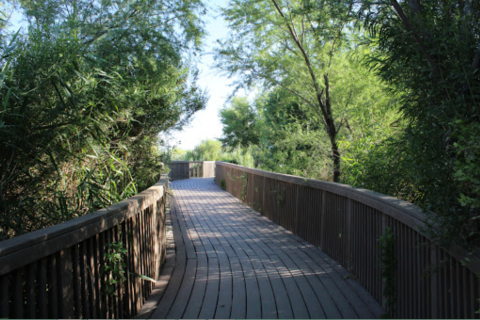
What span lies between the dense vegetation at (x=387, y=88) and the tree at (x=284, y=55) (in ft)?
0.07

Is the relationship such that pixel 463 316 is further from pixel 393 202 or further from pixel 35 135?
pixel 35 135

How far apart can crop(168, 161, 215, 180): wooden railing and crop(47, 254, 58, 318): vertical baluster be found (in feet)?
59.6

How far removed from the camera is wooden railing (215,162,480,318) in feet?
6.71

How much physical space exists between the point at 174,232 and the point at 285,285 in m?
3.20

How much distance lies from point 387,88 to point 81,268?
8.61ft

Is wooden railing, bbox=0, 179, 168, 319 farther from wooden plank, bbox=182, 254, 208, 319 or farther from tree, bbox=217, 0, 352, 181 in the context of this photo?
tree, bbox=217, 0, 352, 181

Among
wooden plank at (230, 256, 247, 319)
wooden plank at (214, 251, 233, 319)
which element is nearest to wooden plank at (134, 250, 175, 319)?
wooden plank at (214, 251, 233, 319)

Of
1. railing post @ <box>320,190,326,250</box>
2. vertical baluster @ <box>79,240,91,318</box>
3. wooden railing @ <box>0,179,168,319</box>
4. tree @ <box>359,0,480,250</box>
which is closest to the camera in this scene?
wooden railing @ <box>0,179,168,319</box>

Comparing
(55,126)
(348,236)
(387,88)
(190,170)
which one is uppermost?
(387,88)

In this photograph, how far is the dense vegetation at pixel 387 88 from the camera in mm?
2090

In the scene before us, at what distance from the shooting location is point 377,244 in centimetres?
337

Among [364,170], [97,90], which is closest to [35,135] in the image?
[97,90]

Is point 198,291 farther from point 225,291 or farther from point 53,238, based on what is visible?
point 53,238

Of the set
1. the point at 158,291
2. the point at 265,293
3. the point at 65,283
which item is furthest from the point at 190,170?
the point at 65,283
